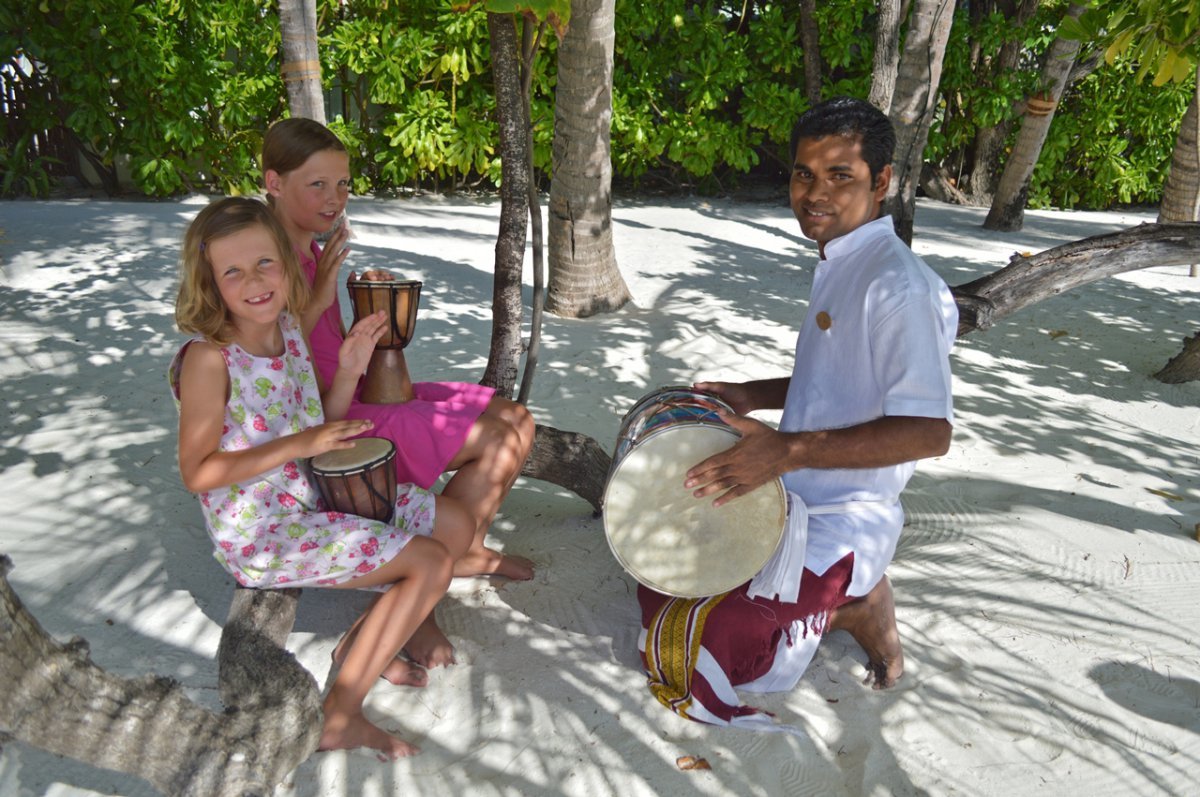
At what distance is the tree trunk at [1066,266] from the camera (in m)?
3.69

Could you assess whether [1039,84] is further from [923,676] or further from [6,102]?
[6,102]

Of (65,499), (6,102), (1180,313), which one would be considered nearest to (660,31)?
(1180,313)

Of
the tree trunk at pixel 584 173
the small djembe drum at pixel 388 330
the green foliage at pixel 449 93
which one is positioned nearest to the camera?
the small djembe drum at pixel 388 330

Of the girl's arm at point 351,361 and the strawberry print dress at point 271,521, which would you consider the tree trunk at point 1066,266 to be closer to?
the girl's arm at point 351,361

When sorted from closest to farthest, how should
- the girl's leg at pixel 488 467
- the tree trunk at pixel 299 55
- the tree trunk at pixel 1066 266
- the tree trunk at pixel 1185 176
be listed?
the girl's leg at pixel 488 467 < the tree trunk at pixel 1066 266 < the tree trunk at pixel 299 55 < the tree trunk at pixel 1185 176

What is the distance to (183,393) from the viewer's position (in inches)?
94.0

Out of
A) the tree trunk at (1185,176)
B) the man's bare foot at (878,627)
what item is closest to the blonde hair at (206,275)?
the man's bare foot at (878,627)

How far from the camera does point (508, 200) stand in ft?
12.4

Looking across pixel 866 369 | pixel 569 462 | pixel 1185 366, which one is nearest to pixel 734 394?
pixel 866 369

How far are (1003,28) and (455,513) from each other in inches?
391

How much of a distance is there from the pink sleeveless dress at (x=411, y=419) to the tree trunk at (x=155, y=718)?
87cm

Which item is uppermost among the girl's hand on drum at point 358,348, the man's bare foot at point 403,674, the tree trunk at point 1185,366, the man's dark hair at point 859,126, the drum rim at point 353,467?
the man's dark hair at point 859,126

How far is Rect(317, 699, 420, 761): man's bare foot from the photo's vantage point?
2438 mm

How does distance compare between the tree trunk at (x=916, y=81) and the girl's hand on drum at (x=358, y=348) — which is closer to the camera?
the girl's hand on drum at (x=358, y=348)
